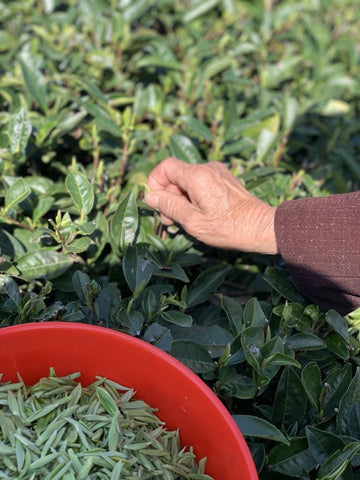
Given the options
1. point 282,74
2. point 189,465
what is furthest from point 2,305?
point 282,74

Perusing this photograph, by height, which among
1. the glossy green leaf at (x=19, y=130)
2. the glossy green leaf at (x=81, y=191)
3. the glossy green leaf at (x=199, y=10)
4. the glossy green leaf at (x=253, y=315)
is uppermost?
the glossy green leaf at (x=19, y=130)

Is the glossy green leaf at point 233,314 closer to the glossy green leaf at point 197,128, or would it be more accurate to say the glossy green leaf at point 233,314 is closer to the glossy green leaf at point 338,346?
the glossy green leaf at point 338,346

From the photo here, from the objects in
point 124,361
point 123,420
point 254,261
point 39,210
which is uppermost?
point 39,210

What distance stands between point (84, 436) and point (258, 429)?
344mm

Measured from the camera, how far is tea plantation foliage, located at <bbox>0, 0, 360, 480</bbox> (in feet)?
4.20

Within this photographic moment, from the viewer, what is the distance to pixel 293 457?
1.21 metres

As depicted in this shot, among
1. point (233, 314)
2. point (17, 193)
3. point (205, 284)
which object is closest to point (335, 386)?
point (233, 314)

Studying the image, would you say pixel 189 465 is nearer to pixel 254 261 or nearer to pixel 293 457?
pixel 293 457

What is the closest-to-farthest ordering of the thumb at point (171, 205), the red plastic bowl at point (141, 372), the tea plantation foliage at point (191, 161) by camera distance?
the red plastic bowl at point (141, 372), the tea plantation foliage at point (191, 161), the thumb at point (171, 205)

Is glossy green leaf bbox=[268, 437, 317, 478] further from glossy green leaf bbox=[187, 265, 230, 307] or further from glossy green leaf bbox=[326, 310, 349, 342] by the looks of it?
glossy green leaf bbox=[187, 265, 230, 307]

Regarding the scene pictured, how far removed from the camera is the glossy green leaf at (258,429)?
45.2 inches

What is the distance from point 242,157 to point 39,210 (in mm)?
842

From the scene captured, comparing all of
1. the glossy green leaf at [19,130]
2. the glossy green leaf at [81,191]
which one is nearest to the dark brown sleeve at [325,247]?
the glossy green leaf at [81,191]

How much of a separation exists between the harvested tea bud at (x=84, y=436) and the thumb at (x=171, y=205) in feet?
1.64
